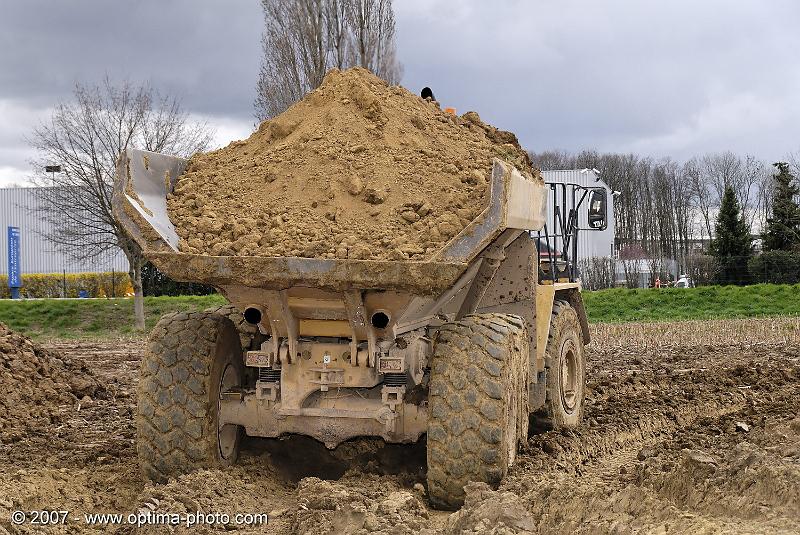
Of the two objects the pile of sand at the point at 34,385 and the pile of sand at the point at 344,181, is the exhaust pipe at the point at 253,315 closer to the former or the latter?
the pile of sand at the point at 344,181

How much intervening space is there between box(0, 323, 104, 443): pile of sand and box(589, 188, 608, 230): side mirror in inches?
214

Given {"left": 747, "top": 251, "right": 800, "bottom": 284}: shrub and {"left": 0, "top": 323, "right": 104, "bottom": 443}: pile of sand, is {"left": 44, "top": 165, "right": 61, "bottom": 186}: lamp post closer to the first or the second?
{"left": 0, "top": 323, "right": 104, "bottom": 443}: pile of sand

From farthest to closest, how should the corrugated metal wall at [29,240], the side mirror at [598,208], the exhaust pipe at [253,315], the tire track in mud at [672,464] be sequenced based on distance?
1. the corrugated metal wall at [29,240]
2. the side mirror at [598,208]
3. the exhaust pipe at [253,315]
4. the tire track in mud at [672,464]

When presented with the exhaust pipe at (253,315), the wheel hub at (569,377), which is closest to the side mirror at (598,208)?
the wheel hub at (569,377)

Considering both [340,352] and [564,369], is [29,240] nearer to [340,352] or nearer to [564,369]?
[564,369]

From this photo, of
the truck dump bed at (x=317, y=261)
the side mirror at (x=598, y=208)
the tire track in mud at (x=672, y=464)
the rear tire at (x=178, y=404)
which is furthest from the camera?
the side mirror at (x=598, y=208)

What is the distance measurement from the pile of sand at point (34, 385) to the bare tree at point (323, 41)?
549 inches

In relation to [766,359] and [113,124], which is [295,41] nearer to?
[113,124]

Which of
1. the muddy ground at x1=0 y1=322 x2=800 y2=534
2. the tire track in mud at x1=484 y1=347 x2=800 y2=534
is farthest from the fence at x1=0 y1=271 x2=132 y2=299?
the tire track in mud at x1=484 y1=347 x2=800 y2=534

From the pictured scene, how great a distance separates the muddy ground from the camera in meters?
4.58

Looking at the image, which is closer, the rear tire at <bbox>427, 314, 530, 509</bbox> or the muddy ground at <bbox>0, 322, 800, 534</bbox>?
the muddy ground at <bbox>0, 322, 800, 534</bbox>

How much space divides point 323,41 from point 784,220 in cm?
2389

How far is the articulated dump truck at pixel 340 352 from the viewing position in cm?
534

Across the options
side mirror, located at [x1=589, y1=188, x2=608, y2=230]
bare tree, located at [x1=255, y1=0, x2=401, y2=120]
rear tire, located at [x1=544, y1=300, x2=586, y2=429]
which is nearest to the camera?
rear tire, located at [x1=544, y1=300, x2=586, y2=429]
